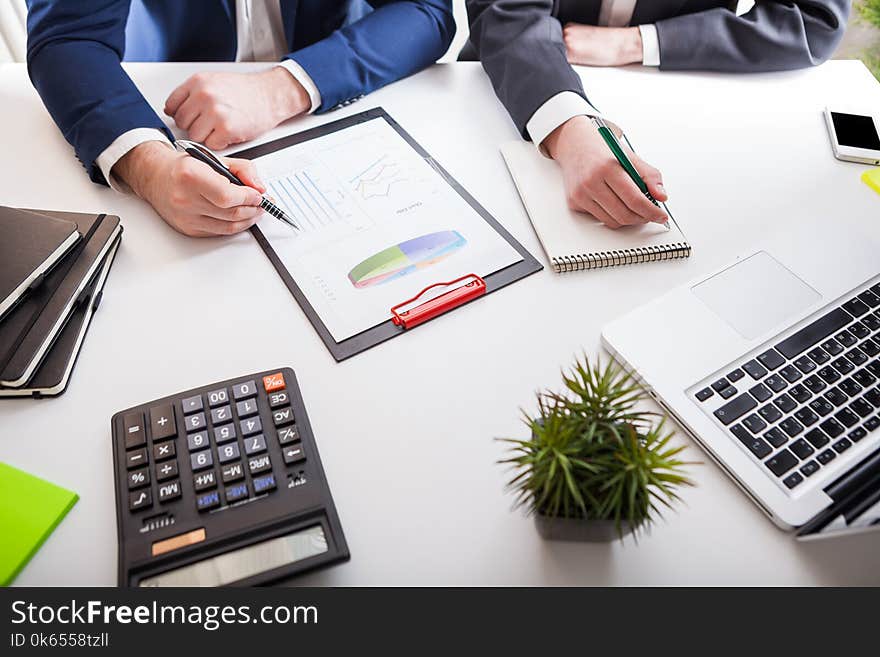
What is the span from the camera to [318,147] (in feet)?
3.10

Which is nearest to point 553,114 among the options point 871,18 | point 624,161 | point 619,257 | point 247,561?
point 624,161

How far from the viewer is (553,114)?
3.02ft

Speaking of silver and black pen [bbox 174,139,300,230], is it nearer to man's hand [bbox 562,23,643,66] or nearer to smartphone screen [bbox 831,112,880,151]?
man's hand [bbox 562,23,643,66]

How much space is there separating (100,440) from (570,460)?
45 cm

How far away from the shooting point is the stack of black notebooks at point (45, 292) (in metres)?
0.66

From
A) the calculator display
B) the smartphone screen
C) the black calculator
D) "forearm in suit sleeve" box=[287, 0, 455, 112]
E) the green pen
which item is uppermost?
"forearm in suit sleeve" box=[287, 0, 455, 112]

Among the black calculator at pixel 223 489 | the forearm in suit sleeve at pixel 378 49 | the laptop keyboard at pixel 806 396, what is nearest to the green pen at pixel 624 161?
the laptop keyboard at pixel 806 396

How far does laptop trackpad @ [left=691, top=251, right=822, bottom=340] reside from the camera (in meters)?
0.72

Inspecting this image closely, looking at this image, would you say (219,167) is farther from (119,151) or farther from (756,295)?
(756,295)

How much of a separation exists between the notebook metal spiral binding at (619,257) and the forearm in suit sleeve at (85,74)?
0.56m

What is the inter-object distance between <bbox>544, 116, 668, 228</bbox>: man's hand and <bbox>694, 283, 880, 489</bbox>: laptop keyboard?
0.23 meters

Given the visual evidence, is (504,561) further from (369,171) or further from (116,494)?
(369,171)

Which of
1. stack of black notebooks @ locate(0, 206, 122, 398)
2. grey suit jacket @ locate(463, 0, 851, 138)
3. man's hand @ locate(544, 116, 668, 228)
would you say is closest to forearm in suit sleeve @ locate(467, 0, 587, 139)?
grey suit jacket @ locate(463, 0, 851, 138)
